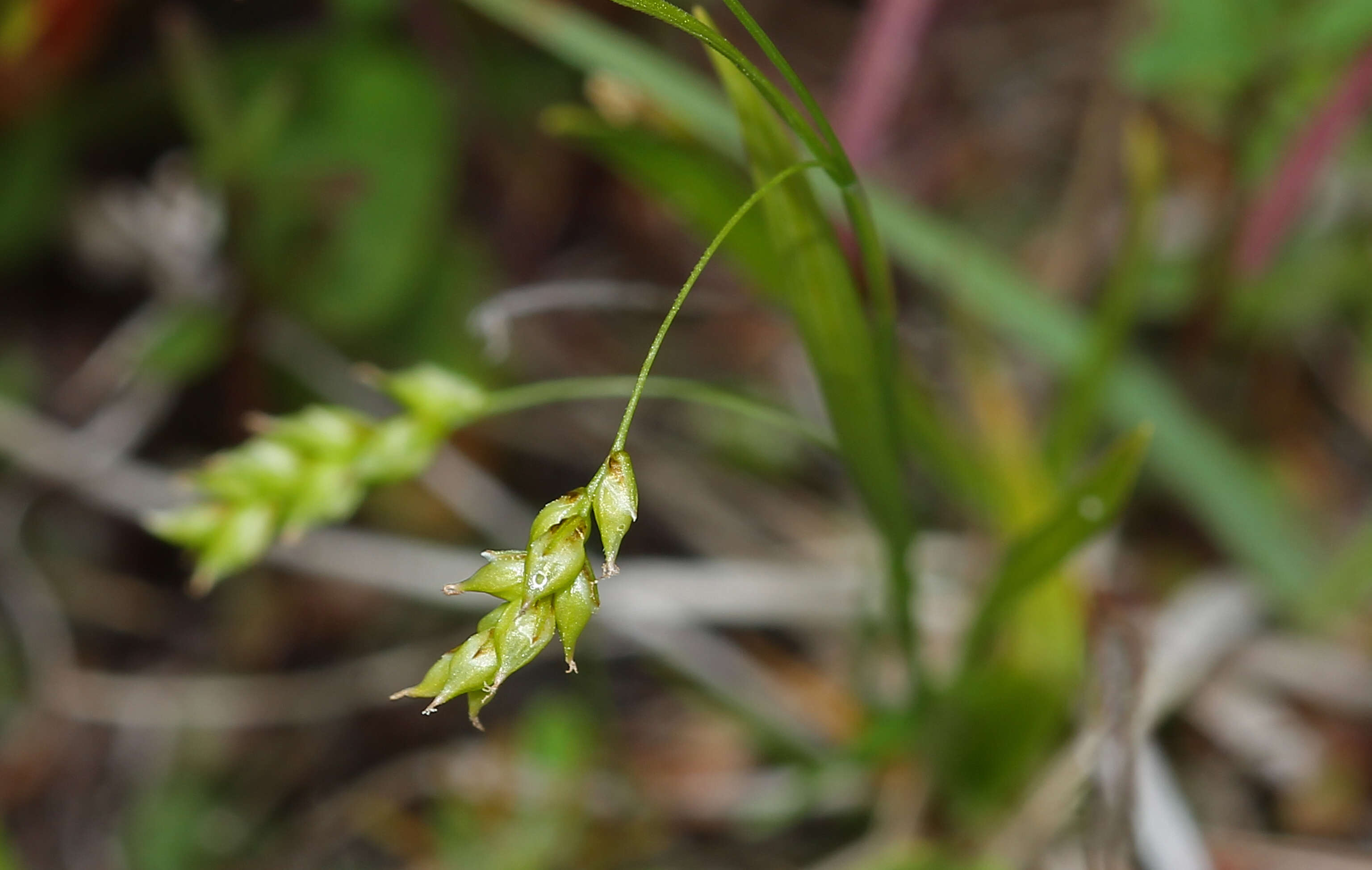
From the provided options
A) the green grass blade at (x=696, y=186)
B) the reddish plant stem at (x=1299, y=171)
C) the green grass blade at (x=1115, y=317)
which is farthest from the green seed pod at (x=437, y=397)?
the reddish plant stem at (x=1299, y=171)

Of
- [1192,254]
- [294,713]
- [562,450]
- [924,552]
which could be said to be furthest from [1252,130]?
[294,713]

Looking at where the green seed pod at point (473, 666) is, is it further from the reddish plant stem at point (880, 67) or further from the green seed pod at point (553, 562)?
the reddish plant stem at point (880, 67)

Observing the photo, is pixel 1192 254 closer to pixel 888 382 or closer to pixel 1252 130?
pixel 1252 130

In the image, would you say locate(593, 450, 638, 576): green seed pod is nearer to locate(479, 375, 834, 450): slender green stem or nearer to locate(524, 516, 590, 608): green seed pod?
locate(524, 516, 590, 608): green seed pod

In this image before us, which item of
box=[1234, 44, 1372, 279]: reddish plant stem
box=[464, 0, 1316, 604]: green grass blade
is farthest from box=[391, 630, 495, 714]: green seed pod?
box=[1234, 44, 1372, 279]: reddish plant stem

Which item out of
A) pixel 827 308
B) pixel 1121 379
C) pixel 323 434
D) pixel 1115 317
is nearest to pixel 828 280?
pixel 827 308
